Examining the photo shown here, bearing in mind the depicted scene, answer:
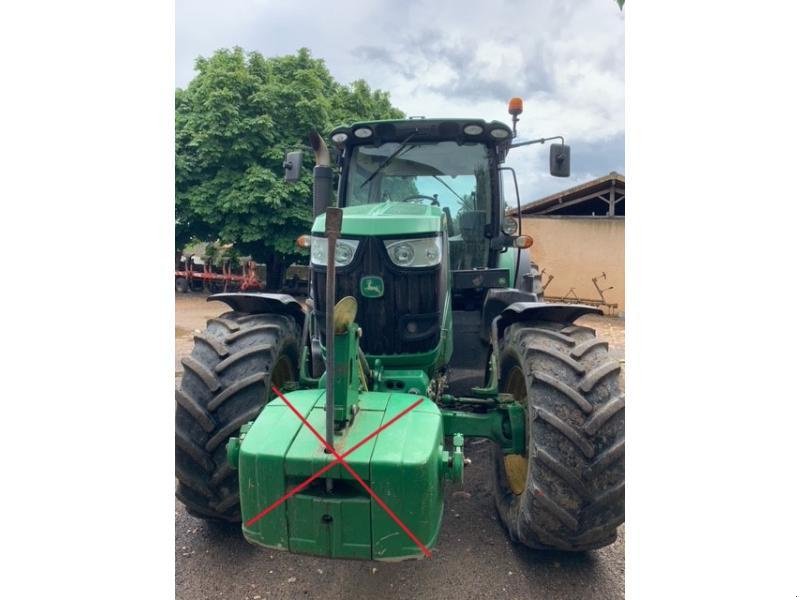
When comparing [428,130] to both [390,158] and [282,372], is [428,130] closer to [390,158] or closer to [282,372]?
[390,158]

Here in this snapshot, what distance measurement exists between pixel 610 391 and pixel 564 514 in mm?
498

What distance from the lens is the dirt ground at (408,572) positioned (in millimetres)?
2059

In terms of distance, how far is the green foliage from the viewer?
3161 millimetres

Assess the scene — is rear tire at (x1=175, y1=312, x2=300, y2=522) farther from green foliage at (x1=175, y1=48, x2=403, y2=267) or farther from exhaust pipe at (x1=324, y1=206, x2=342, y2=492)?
green foliage at (x1=175, y1=48, x2=403, y2=267)

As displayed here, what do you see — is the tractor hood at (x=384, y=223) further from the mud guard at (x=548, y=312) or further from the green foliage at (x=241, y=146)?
the green foliage at (x=241, y=146)

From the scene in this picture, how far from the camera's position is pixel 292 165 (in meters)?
3.03

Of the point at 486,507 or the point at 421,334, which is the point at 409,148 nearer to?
the point at 421,334

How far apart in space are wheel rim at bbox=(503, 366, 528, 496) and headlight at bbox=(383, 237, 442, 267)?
672mm

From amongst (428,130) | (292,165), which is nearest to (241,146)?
(292,165)

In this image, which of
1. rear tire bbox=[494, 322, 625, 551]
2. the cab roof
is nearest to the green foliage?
the cab roof

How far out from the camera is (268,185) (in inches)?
153

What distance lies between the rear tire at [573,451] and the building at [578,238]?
4860 mm

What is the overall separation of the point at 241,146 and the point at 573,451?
2823 mm

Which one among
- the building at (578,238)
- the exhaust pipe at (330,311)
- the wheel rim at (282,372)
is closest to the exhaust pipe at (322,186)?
the wheel rim at (282,372)
